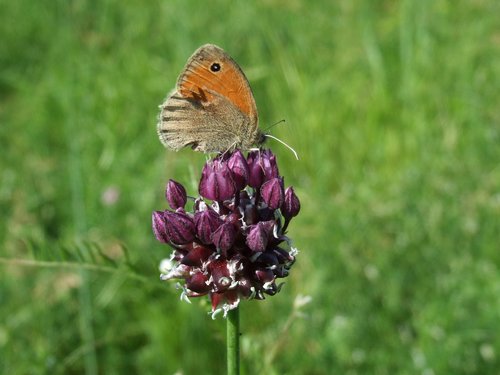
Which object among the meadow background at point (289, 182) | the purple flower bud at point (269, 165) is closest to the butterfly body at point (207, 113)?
the meadow background at point (289, 182)

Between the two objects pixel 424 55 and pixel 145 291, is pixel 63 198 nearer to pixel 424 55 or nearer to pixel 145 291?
pixel 145 291

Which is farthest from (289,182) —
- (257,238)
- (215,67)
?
(257,238)

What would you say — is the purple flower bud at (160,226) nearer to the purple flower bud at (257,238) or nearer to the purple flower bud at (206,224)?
the purple flower bud at (206,224)

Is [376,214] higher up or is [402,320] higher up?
[376,214]

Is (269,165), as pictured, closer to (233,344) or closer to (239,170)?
(239,170)

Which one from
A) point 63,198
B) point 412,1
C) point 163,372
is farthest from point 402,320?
point 412,1

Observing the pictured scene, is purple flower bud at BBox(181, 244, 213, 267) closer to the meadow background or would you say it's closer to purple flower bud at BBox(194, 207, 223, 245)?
purple flower bud at BBox(194, 207, 223, 245)

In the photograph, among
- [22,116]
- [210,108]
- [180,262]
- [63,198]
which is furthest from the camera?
[22,116]
